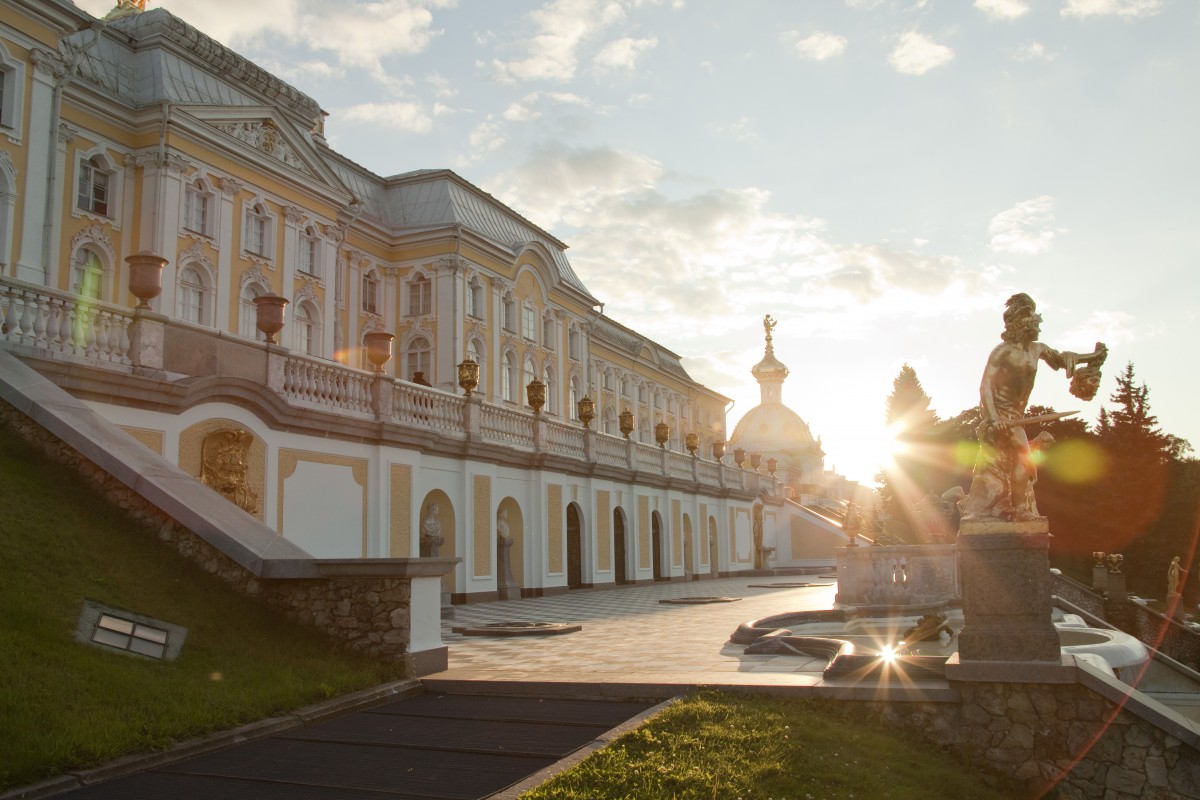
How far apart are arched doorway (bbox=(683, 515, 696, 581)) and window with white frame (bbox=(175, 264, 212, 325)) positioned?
19.5 meters

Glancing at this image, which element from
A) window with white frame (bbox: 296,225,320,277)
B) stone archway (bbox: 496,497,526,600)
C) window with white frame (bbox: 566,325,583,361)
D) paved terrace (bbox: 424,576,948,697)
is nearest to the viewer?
paved terrace (bbox: 424,576,948,697)

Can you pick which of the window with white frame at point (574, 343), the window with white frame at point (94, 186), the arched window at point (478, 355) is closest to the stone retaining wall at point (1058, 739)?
the window with white frame at point (94, 186)

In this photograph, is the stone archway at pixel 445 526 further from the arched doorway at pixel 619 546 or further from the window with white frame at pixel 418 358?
the window with white frame at pixel 418 358

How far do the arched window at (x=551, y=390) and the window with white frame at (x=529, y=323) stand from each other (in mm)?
1744

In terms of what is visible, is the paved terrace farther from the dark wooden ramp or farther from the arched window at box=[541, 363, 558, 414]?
the arched window at box=[541, 363, 558, 414]

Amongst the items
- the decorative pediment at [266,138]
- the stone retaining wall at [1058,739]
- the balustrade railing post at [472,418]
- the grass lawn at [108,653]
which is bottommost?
the stone retaining wall at [1058,739]

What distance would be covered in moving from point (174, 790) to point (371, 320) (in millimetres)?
31812

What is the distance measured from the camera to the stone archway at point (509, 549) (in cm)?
2491

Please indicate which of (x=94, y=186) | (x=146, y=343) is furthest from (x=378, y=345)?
(x=94, y=186)

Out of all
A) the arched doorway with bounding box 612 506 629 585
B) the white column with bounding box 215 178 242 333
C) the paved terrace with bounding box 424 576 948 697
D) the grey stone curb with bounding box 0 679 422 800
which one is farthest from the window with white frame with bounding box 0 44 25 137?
the grey stone curb with bounding box 0 679 422 800

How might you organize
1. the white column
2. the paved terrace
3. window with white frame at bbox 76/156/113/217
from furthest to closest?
the white column
window with white frame at bbox 76/156/113/217
the paved terrace

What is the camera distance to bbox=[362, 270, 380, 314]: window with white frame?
37000 mm

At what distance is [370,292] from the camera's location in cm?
3734

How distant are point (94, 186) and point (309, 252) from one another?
7.05 meters
